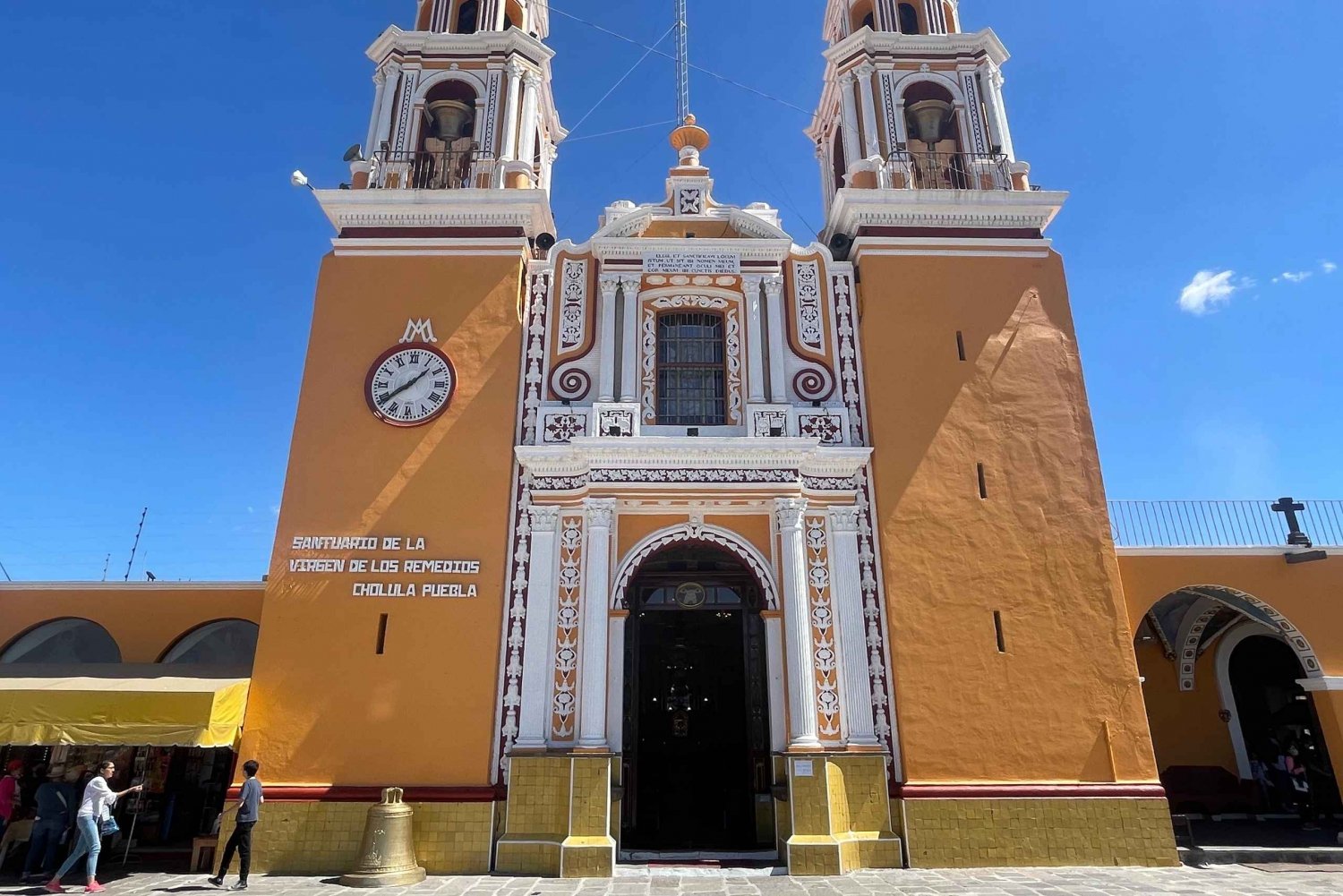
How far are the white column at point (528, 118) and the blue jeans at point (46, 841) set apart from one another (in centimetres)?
1085

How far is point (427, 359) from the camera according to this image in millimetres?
11781

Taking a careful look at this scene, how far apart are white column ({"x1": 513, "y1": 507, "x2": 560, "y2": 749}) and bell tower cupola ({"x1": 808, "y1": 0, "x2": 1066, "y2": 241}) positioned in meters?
6.51

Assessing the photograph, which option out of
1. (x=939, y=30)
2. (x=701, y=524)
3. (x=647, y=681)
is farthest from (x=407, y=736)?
(x=939, y=30)

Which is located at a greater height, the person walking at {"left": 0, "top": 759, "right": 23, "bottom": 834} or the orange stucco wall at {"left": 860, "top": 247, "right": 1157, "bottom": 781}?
the orange stucco wall at {"left": 860, "top": 247, "right": 1157, "bottom": 781}

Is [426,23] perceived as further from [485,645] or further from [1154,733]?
[1154,733]

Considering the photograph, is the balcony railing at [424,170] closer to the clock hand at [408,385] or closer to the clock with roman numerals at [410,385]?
the clock with roman numerals at [410,385]

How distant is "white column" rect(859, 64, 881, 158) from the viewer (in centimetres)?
1354

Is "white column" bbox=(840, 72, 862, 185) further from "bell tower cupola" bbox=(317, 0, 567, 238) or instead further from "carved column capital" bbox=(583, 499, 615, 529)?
→ "carved column capital" bbox=(583, 499, 615, 529)

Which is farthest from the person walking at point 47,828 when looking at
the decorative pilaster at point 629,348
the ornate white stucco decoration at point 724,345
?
the ornate white stucco decoration at point 724,345

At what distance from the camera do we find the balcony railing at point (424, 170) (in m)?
13.1

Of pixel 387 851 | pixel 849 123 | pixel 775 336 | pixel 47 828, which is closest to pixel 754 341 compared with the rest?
Result: pixel 775 336

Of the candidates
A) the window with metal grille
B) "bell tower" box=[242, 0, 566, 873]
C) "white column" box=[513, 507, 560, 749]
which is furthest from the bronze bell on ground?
the window with metal grille

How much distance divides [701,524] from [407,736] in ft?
14.8

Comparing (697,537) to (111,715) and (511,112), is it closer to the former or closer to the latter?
(111,715)
